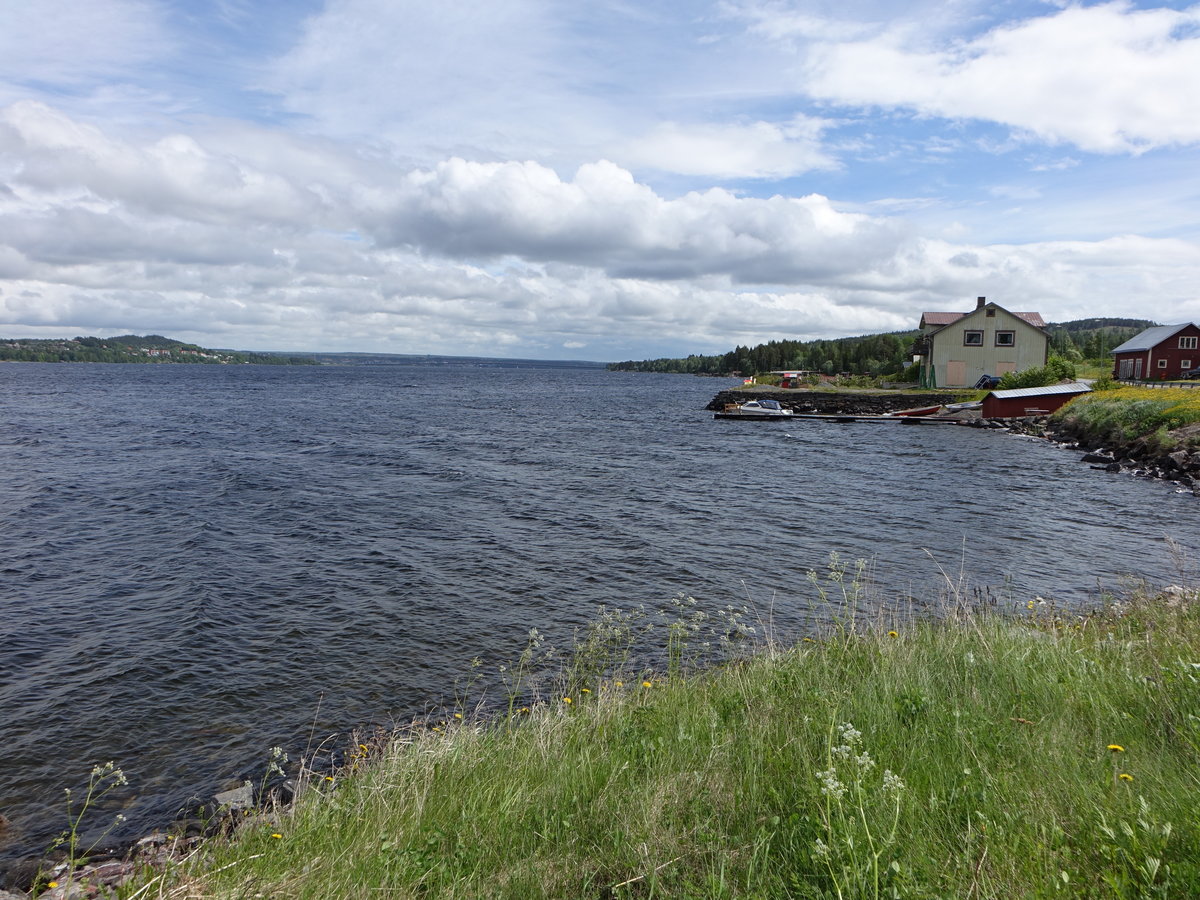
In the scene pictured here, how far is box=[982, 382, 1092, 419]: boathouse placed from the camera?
2293 inches

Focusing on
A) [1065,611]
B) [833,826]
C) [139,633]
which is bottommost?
[139,633]

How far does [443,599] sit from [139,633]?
5886mm

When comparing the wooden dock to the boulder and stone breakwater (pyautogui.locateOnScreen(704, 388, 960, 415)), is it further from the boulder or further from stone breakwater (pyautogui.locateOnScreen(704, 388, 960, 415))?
the boulder

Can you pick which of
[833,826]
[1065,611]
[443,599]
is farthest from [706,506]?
[833,826]

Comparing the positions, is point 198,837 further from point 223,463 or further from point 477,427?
point 477,427

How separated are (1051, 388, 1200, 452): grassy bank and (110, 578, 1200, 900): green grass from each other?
1354 inches

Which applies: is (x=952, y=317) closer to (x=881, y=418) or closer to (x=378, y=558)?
(x=881, y=418)

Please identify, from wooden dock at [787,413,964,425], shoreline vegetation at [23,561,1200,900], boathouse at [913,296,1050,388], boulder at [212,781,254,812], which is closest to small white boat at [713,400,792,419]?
wooden dock at [787,413,964,425]

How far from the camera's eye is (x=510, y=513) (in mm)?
26125

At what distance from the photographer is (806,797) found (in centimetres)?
506

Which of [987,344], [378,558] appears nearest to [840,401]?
[987,344]

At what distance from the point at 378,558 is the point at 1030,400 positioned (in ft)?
183

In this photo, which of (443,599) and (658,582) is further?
(658,582)

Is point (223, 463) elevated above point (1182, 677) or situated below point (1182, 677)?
below
